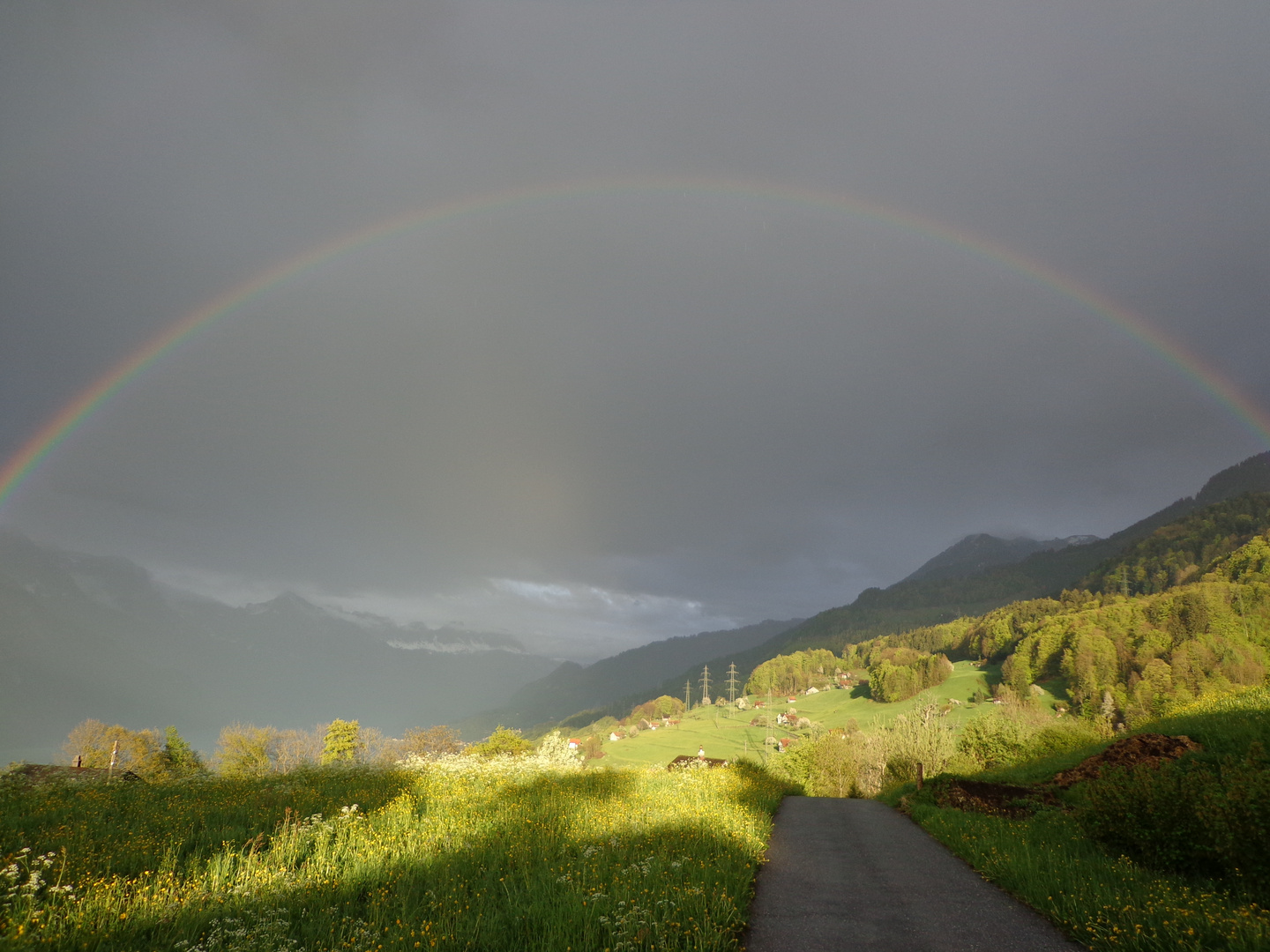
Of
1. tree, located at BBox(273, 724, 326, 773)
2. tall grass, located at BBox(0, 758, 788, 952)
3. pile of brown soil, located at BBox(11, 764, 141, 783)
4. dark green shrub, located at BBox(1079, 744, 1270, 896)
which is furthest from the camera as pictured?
tree, located at BBox(273, 724, 326, 773)

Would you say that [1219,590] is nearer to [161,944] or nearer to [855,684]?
[855,684]

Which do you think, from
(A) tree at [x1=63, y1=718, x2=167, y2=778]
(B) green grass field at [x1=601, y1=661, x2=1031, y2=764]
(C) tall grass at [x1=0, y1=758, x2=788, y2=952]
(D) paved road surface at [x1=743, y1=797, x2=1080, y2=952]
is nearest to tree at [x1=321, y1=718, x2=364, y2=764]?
(A) tree at [x1=63, y1=718, x2=167, y2=778]

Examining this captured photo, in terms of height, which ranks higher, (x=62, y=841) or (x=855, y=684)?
(x=62, y=841)

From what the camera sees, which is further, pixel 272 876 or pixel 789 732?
pixel 789 732

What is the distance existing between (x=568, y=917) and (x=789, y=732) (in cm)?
14643

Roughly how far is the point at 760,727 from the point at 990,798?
149 meters

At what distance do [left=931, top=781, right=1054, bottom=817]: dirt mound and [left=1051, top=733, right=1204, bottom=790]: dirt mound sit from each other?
1.38 metres

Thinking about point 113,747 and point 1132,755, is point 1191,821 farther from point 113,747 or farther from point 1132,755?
point 113,747

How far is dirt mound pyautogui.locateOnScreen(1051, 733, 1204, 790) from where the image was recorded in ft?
53.5

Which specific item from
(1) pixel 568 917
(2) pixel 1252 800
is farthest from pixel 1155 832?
(1) pixel 568 917

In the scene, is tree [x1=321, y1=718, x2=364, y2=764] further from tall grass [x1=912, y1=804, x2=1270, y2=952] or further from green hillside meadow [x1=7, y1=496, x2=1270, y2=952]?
tall grass [x1=912, y1=804, x2=1270, y2=952]

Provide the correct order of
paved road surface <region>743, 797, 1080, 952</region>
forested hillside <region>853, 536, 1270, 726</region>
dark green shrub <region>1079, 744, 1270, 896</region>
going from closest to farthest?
1. paved road surface <region>743, 797, 1080, 952</region>
2. dark green shrub <region>1079, 744, 1270, 896</region>
3. forested hillside <region>853, 536, 1270, 726</region>

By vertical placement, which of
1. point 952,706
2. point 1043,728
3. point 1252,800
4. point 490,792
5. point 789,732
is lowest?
point 789,732

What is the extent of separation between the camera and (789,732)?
137 meters
